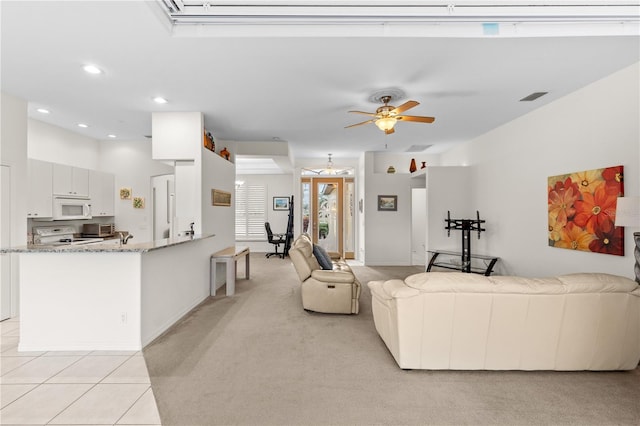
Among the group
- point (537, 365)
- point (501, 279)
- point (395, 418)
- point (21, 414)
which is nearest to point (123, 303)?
point (21, 414)

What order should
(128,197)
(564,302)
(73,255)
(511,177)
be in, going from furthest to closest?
(128,197) < (511,177) < (73,255) < (564,302)

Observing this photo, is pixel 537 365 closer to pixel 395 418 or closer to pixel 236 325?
pixel 395 418

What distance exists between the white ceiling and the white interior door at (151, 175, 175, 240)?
1815 millimetres

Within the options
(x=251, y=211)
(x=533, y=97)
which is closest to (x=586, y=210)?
(x=533, y=97)

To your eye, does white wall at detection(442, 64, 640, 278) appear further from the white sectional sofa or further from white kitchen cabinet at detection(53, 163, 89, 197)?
white kitchen cabinet at detection(53, 163, 89, 197)

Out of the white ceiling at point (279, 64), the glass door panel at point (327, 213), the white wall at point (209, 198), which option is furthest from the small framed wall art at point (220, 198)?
the glass door panel at point (327, 213)

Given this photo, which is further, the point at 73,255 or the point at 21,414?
the point at 73,255

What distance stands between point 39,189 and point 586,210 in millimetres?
7333

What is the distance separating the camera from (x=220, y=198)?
5211mm

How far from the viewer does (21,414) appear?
6.53ft

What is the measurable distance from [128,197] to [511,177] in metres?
7.00

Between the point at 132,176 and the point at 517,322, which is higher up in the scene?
the point at 132,176

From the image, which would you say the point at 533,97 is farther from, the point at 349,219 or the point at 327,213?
the point at 327,213

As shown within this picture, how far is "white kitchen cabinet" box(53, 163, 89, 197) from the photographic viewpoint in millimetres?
4762
